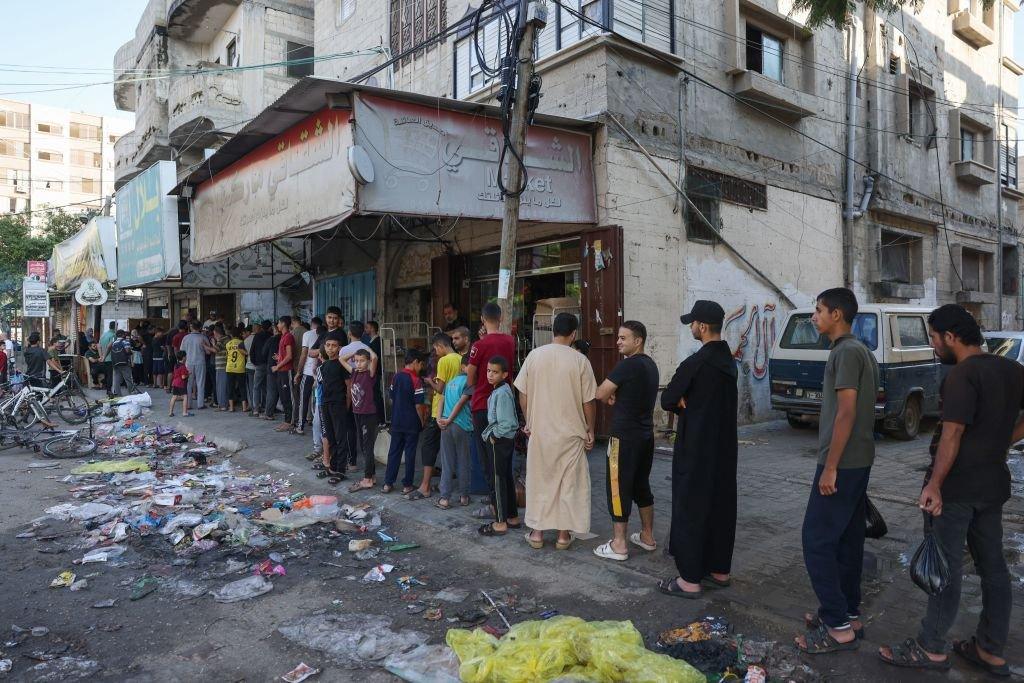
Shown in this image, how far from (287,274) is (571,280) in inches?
333

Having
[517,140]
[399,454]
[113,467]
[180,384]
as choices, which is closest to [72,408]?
[180,384]

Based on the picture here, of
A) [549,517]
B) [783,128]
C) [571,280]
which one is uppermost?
[783,128]

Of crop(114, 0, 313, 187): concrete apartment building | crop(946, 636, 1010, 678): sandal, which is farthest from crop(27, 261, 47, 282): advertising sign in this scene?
crop(946, 636, 1010, 678): sandal

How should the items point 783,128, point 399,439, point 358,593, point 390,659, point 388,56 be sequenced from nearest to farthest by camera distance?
Answer: point 390,659, point 358,593, point 399,439, point 783,128, point 388,56

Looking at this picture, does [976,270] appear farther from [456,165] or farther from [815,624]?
[815,624]

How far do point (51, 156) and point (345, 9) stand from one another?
55.2 metres

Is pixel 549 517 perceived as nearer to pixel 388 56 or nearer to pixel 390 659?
pixel 390 659

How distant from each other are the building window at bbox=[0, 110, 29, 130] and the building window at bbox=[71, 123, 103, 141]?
3.53m

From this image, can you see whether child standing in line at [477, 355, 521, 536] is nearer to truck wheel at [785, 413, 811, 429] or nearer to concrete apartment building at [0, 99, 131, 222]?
truck wheel at [785, 413, 811, 429]

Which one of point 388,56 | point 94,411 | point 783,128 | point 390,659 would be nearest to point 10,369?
point 94,411

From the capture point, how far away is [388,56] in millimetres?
13469

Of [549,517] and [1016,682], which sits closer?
[1016,682]

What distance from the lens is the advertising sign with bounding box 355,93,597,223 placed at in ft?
24.6

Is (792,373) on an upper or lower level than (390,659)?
upper
